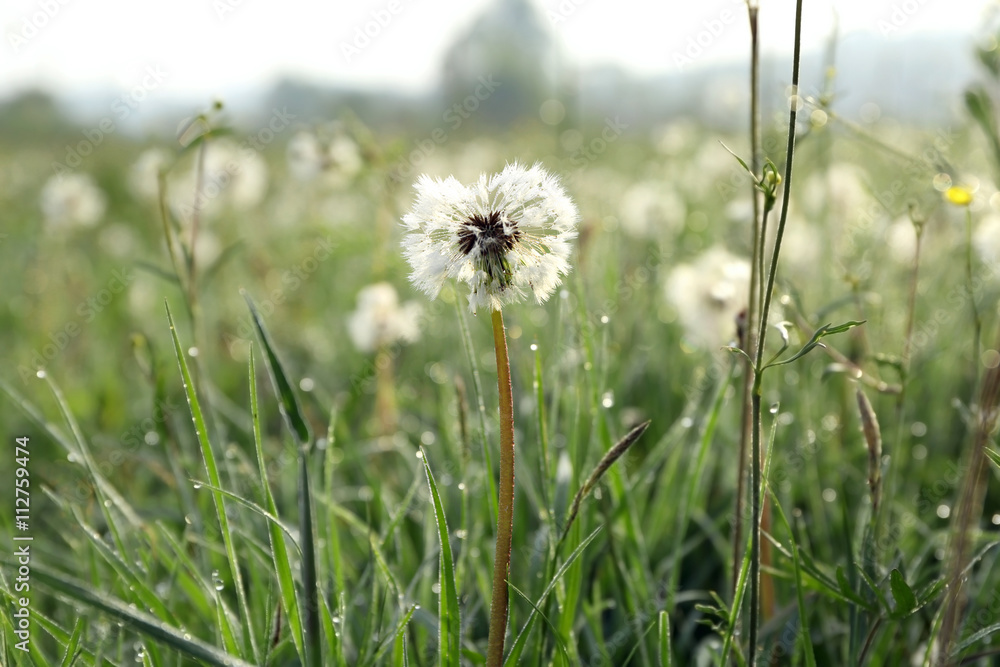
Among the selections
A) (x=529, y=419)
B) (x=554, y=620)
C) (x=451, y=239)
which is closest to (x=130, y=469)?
(x=529, y=419)

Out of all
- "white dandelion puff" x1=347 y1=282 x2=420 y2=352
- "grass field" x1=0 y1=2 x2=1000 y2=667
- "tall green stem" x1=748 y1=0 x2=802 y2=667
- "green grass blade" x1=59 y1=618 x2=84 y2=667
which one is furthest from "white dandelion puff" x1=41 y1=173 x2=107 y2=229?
"tall green stem" x1=748 y1=0 x2=802 y2=667

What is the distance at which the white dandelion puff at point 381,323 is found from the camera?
90.3 inches

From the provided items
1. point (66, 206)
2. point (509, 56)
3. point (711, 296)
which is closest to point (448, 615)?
point (711, 296)

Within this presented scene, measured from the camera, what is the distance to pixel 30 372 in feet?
9.12

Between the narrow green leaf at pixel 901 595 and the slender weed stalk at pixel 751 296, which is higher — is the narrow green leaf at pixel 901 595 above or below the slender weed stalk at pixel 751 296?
below

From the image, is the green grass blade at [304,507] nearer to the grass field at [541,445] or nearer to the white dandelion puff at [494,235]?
the grass field at [541,445]

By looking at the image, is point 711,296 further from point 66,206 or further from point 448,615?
point 66,206

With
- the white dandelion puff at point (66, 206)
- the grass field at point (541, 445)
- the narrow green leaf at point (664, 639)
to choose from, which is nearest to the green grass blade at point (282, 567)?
the grass field at point (541, 445)

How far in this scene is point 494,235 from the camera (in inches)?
33.9

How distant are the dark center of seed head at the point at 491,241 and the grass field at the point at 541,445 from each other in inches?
4.6

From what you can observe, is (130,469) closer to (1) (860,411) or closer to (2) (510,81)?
(1) (860,411)

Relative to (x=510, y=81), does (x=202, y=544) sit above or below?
below

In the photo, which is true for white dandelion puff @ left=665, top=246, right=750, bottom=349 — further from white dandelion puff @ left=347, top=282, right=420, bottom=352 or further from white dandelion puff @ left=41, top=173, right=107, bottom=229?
white dandelion puff @ left=41, top=173, right=107, bottom=229

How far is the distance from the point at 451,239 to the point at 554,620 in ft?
1.95
